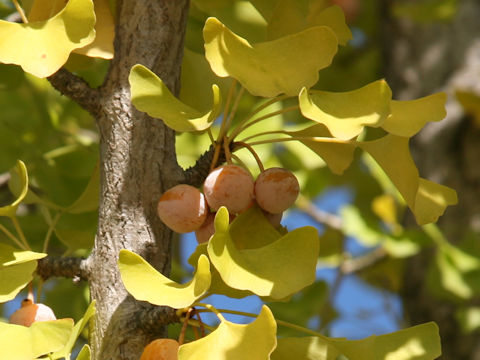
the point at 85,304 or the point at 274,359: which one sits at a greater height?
the point at 274,359

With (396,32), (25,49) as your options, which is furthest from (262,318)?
(396,32)

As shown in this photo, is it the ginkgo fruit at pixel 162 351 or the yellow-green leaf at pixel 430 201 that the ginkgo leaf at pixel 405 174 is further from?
the ginkgo fruit at pixel 162 351

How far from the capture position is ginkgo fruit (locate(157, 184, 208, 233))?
2.00 feet

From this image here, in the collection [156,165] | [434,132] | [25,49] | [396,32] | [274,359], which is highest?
[25,49]

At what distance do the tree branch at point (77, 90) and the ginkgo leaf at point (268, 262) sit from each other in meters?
0.22

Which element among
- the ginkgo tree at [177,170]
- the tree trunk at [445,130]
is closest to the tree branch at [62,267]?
the ginkgo tree at [177,170]

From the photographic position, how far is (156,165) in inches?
26.6

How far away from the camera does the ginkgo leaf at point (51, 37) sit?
0.60m

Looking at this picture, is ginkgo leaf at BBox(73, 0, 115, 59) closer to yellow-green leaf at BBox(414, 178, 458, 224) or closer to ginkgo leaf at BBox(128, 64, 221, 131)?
ginkgo leaf at BBox(128, 64, 221, 131)

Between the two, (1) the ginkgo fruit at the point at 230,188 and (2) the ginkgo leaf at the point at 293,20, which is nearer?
(1) the ginkgo fruit at the point at 230,188

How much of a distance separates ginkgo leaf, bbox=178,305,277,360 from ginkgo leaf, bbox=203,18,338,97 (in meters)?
0.17

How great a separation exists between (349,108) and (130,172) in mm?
211

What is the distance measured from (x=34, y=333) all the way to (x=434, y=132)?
1.50 meters

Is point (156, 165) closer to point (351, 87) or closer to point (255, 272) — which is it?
point (255, 272)
